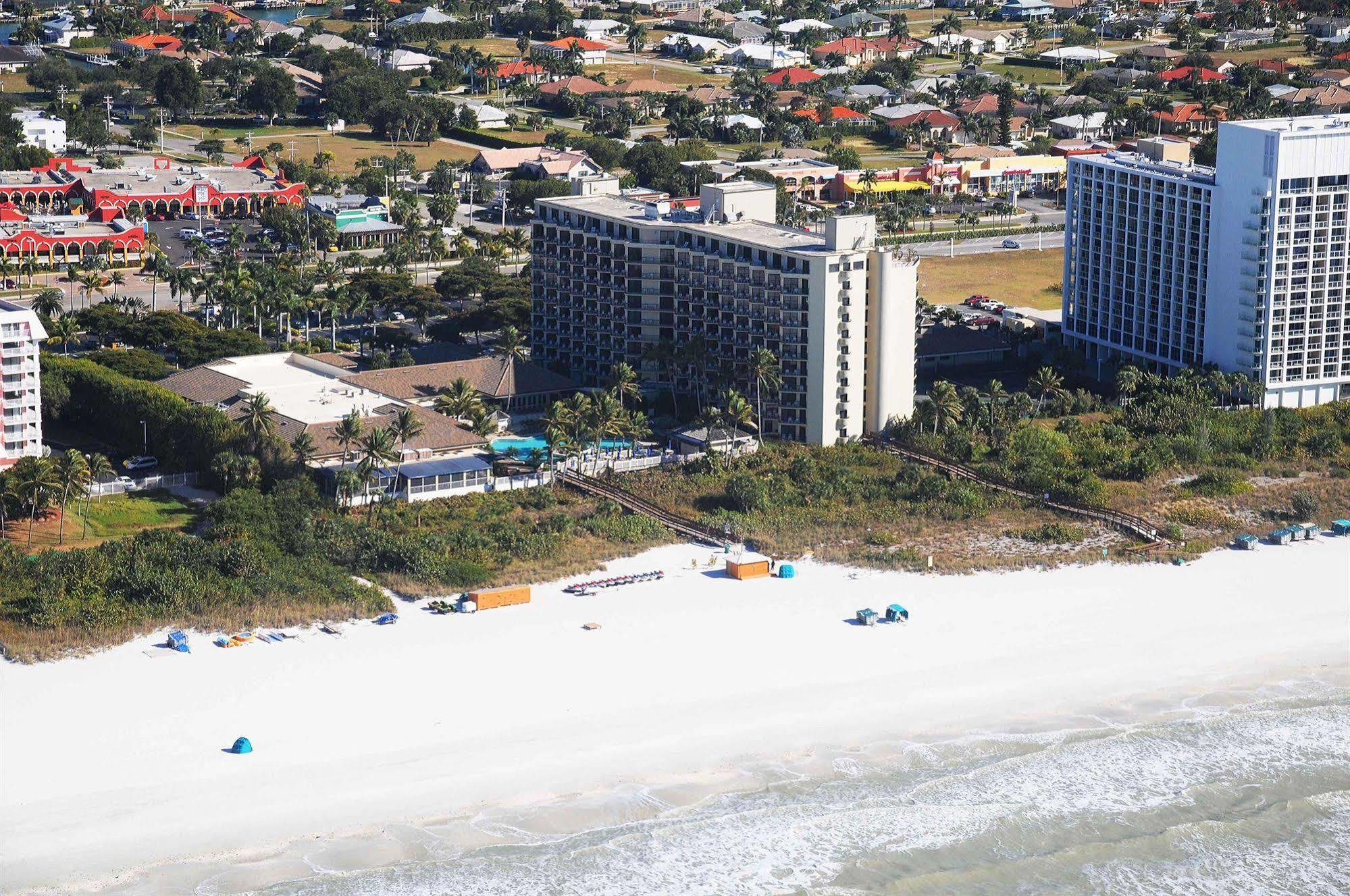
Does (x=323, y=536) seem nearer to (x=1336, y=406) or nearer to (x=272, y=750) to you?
(x=272, y=750)

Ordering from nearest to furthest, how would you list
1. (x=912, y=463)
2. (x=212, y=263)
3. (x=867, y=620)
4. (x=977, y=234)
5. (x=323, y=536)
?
(x=867, y=620) → (x=323, y=536) → (x=912, y=463) → (x=212, y=263) → (x=977, y=234)

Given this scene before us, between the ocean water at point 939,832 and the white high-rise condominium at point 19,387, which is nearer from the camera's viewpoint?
the ocean water at point 939,832

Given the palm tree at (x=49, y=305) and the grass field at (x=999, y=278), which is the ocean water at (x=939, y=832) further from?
the grass field at (x=999, y=278)

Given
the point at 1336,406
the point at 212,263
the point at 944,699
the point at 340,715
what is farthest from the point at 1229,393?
the point at 212,263

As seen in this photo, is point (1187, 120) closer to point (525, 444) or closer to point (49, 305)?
point (49, 305)

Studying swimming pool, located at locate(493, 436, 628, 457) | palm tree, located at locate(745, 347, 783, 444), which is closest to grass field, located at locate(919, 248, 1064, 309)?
palm tree, located at locate(745, 347, 783, 444)

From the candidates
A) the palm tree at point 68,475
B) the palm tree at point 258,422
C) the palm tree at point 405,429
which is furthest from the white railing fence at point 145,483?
the palm tree at point 405,429
